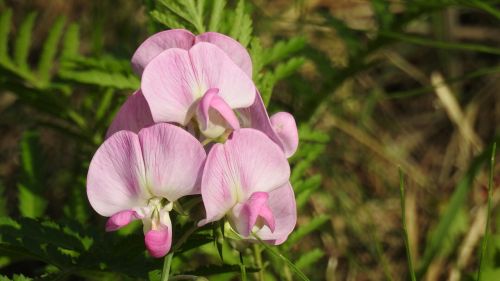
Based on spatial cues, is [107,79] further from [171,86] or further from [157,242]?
Answer: [157,242]

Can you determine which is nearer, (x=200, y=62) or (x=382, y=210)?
(x=200, y=62)

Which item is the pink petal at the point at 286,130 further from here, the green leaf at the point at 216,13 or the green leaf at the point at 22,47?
the green leaf at the point at 22,47

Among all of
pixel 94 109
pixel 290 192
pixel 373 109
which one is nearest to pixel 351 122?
pixel 373 109

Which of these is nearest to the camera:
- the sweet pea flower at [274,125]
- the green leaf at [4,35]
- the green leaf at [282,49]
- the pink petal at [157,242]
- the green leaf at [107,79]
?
the pink petal at [157,242]

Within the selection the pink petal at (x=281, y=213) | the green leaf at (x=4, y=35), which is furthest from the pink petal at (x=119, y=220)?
the green leaf at (x=4, y=35)

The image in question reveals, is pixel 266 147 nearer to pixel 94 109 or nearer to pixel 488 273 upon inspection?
pixel 488 273

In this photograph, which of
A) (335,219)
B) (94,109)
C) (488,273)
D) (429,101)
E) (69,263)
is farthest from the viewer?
(429,101)

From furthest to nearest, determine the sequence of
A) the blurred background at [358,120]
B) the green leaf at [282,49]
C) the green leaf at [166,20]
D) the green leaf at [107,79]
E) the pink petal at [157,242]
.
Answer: the blurred background at [358,120] < the green leaf at [282,49] < the green leaf at [107,79] < the green leaf at [166,20] < the pink petal at [157,242]
